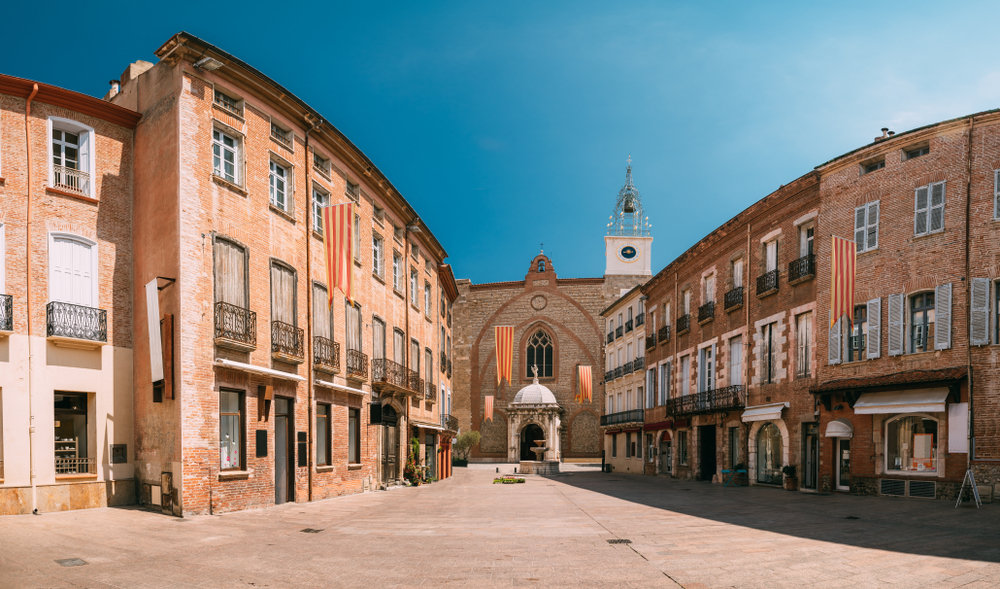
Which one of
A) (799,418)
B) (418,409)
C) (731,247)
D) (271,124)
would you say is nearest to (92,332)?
(271,124)

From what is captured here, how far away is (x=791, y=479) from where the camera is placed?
2450 centimetres

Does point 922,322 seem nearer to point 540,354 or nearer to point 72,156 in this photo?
point 72,156

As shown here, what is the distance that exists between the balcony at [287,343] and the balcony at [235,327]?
987mm

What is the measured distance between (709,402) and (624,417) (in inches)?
606

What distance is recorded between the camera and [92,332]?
1616cm

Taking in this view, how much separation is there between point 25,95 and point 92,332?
5023 millimetres

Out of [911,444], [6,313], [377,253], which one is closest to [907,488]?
[911,444]

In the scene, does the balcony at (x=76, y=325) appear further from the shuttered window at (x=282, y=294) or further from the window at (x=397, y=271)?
the window at (x=397, y=271)

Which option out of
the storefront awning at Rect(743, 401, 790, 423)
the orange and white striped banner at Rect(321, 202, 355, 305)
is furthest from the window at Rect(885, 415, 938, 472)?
the orange and white striped banner at Rect(321, 202, 355, 305)

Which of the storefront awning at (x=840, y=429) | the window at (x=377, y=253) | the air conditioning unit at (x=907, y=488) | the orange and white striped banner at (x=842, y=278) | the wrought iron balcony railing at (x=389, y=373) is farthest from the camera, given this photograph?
the window at (x=377, y=253)

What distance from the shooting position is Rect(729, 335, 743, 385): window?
95.1ft

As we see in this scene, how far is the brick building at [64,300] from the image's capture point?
14.9m

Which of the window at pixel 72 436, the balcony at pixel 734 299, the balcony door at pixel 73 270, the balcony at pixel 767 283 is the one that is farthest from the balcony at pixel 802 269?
the window at pixel 72 436

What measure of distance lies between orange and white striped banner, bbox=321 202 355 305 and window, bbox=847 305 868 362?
14381mm
